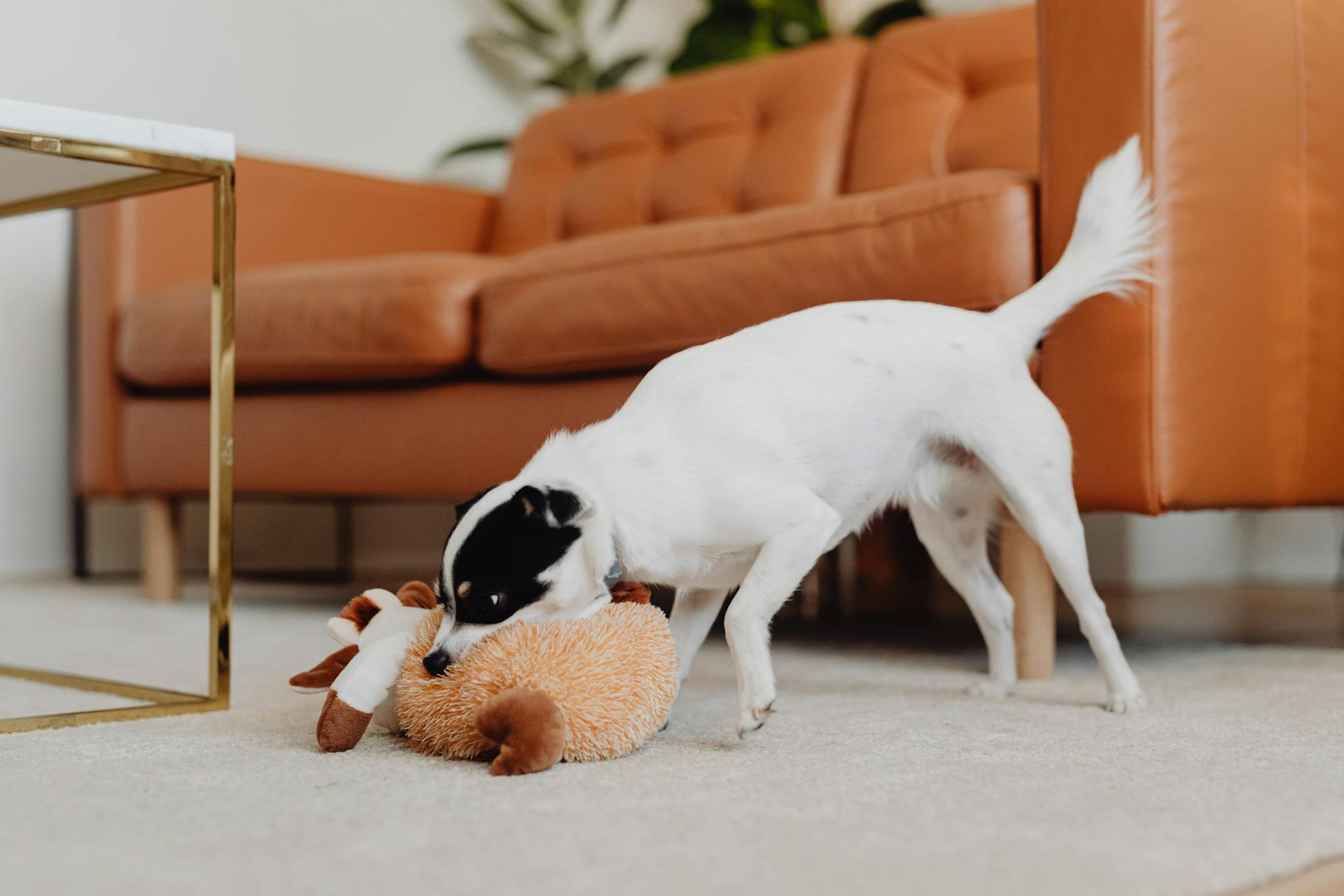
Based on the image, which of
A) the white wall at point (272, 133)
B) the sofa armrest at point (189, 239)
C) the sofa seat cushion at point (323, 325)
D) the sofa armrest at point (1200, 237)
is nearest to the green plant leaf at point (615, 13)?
the white wall at point (272, 133)

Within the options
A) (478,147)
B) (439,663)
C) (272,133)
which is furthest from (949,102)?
(272,133)

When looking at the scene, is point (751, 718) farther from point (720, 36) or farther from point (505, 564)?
point (720, 36)

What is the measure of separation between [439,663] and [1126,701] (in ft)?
2.39

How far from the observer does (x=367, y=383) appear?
229cm

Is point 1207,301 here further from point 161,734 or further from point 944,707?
point 161,734

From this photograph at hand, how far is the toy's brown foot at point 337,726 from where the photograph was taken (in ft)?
3.76

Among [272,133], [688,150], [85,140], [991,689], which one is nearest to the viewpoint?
[85,140]

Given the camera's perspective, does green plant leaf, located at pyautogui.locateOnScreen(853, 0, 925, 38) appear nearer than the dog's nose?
No

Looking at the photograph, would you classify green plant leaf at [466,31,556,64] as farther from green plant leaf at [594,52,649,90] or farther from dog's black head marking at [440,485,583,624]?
dog's black head marking at [440,485,583,624]

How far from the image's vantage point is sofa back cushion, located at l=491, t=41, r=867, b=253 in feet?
8.87

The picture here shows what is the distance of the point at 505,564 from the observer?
1.15 meters

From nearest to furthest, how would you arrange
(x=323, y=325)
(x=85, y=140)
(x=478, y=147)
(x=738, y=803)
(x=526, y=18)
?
(x=738, y=803), (x=85, y=140), (x=323, y=325), (x=478, y=147), (x=526, y=18)

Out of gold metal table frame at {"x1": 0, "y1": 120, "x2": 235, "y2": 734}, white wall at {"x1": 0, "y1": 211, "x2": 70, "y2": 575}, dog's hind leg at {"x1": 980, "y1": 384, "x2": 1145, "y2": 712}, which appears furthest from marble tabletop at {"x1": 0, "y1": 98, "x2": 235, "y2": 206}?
white wall at {"x1": 0, "y1": 211, "x2": 70, "y2": 575}

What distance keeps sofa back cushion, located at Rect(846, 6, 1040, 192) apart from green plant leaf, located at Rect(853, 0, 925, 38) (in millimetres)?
887
